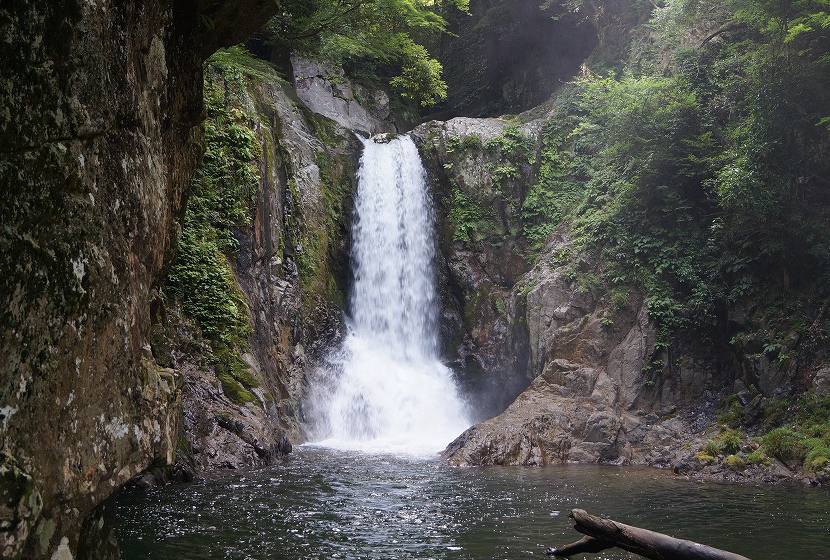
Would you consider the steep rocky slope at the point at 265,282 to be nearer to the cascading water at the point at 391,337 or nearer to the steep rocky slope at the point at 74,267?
the cascading water at the point at 391,337

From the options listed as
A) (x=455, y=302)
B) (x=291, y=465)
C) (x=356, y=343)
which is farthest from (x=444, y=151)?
(x=291, y=465)

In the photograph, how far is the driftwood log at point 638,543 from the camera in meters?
4.07

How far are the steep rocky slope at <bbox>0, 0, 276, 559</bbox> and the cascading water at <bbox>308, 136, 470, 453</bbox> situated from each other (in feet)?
35.2

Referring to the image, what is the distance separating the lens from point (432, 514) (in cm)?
795

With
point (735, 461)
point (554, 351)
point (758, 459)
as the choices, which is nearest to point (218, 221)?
point (554, 351)

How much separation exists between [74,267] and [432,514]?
571 centimetres

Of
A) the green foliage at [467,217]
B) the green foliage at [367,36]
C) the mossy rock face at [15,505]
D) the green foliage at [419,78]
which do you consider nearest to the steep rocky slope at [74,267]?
the mossy rock face at [15,505]

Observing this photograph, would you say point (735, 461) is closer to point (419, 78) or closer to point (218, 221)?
point (218, 221)

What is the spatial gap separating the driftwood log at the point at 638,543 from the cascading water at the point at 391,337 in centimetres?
996

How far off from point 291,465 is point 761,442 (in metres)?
8.51

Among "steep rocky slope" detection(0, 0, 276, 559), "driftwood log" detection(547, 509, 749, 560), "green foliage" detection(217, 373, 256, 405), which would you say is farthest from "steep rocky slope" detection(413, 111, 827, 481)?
"steep rocky slope" detection(0, 0, 276, 559)

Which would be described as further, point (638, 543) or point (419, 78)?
point (419, 78)

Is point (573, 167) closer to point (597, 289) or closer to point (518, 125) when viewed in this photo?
point (518, 125)

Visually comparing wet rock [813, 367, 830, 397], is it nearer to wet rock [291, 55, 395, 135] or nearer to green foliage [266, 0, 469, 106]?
green foliage [266, 0, 469, 106]
